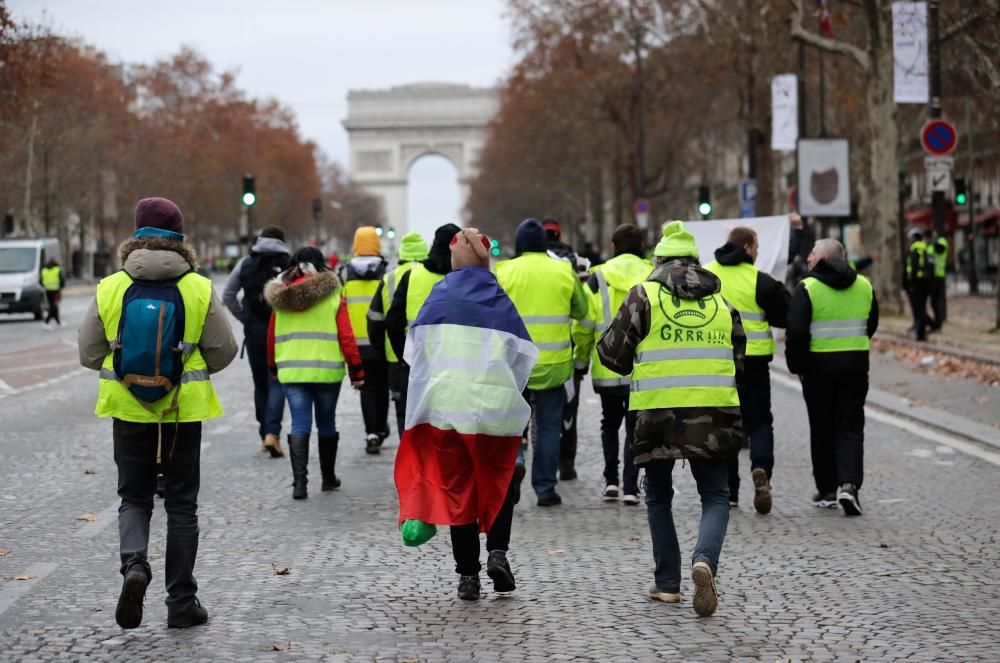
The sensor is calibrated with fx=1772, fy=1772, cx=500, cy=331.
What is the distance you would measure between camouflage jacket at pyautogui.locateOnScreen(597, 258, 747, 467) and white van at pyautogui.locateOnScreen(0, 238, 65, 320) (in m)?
35.5

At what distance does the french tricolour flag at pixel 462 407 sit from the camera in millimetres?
7363

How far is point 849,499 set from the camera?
979 centimetres

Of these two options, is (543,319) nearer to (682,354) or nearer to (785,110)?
(682,354)

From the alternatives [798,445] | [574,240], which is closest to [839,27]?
[798,445]

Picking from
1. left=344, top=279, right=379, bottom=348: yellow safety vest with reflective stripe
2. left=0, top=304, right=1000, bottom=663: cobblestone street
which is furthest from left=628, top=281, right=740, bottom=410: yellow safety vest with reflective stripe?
left=344, top=279, right=379, bottom=348: yellow safety vest with reflective stripe

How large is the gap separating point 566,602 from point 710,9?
35.1 metres

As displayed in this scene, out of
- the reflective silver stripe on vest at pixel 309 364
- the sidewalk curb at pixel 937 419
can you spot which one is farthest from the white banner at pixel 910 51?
the reflective silver stripe on vest at pixel 309 364

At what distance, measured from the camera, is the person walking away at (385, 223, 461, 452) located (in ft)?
30.0

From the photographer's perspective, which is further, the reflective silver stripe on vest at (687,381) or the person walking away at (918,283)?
the person walking away at (918,283)

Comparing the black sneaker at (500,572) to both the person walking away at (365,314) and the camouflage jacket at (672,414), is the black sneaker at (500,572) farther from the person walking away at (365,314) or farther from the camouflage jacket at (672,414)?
the person walking away at (365,314)

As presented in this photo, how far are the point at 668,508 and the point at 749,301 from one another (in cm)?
316

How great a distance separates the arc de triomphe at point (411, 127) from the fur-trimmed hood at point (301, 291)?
123167 millimetres

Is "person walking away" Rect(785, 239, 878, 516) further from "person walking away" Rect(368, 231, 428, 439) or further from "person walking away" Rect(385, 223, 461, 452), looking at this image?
"person walking away" Rect(368, 231, 428, 439)

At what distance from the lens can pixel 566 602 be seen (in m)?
7.40
